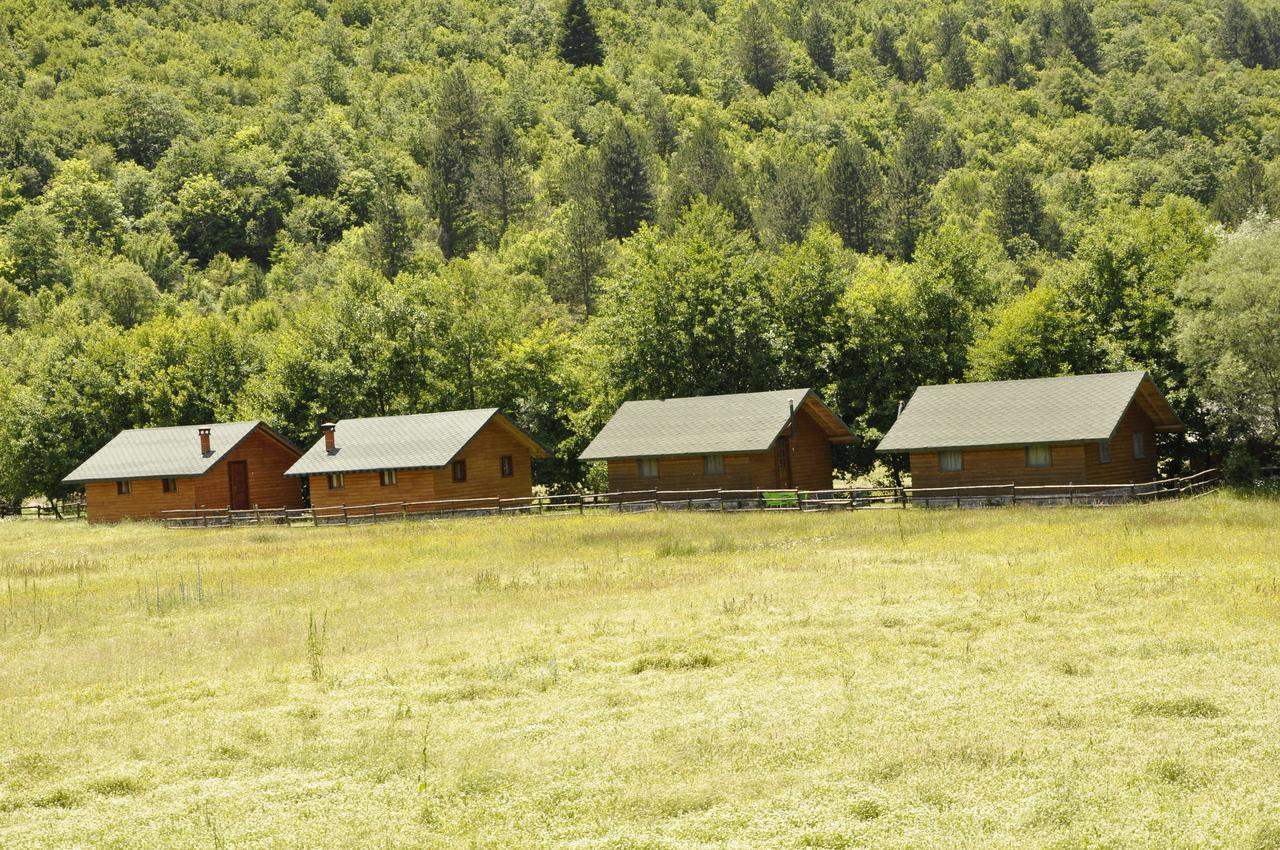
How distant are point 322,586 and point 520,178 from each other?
11806 centimetres

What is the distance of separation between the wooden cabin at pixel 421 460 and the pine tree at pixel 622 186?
227 feet

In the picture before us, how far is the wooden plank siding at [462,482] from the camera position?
2346 inches

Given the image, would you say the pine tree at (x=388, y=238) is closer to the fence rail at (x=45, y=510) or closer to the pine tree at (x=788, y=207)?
the pine tree at (x=788, y=207)

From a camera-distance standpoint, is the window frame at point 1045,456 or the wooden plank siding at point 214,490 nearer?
the window frame at point 1045,456

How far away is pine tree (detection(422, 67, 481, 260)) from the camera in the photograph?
132 meters

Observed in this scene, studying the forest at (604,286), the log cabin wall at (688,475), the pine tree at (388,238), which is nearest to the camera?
the log cabin wall at (688,475)

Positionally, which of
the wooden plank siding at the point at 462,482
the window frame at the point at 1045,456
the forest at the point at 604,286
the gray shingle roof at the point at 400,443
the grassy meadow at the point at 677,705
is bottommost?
the grassy meadow at the point at 677,705

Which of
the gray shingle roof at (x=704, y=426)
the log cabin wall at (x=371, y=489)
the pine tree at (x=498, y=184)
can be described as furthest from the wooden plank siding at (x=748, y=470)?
the pine tree at (x=498, y=184)

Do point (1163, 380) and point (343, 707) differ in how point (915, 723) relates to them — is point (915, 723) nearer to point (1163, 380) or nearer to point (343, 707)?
point (343, 707)

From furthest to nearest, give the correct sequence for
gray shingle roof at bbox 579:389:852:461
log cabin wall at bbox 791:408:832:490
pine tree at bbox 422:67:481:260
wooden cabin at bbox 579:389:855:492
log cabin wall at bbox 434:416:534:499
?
pine tree at bbox 422:67:481:260 < log cabin wall at bbox 434:416:534:499 < log cabin wall at bbox 791:408:832:490 < wooden cabin at bbox 579:389:855:492 < gray shingle roof at bbox 579:389:852:461

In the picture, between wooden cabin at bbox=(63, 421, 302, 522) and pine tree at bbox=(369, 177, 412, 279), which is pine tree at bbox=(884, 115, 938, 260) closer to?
pine tree at bbox=(369, 177, 412, 279)

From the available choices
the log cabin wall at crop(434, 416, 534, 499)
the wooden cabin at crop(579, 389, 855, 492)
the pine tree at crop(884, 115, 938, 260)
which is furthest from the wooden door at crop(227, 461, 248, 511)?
the pine tree at crop(884, 115, 938, 260)

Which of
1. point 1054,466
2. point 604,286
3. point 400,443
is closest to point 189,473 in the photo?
point 400,443

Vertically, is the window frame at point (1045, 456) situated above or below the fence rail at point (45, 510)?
below
